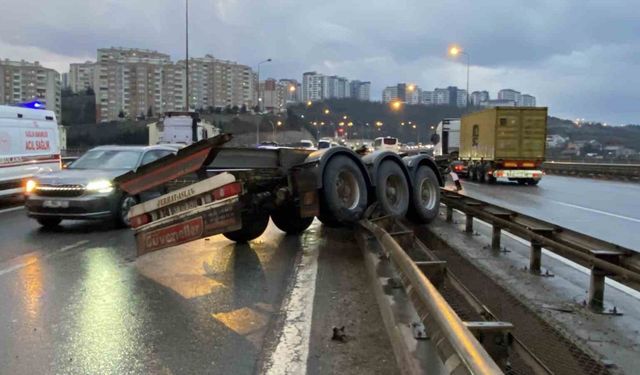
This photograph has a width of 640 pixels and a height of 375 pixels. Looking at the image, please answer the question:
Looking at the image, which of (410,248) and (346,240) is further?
(346,240)

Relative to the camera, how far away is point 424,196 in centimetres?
1126

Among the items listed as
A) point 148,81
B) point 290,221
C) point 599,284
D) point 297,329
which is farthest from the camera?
point 148,81

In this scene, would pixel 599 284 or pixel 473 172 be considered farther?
pixel 473 172

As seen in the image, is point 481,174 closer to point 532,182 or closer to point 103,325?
point 532,182

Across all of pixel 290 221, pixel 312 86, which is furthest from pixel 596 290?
pixel 312 86

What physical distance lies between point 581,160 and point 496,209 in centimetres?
4912

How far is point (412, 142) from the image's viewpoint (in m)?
111

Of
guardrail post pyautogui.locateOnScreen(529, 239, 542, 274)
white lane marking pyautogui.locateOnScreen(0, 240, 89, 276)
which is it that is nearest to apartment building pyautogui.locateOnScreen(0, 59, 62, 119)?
white lane marking pyautogui.locateOnScreen(0, 240, 89, 276)

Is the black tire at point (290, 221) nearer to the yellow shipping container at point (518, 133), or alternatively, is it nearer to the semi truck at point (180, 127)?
the yellow shipping container at point (518, 133)

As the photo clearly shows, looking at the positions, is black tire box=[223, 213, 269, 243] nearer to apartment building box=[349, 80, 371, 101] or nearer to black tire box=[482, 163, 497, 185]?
black tire box=[482, 163, 497, 185]

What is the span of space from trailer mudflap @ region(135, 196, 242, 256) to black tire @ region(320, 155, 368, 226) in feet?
5.34

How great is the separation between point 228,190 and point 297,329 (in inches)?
97.4

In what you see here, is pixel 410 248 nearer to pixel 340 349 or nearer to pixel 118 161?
pixel 340 349

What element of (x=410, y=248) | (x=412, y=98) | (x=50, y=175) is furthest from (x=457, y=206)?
(x=412, y=98)
